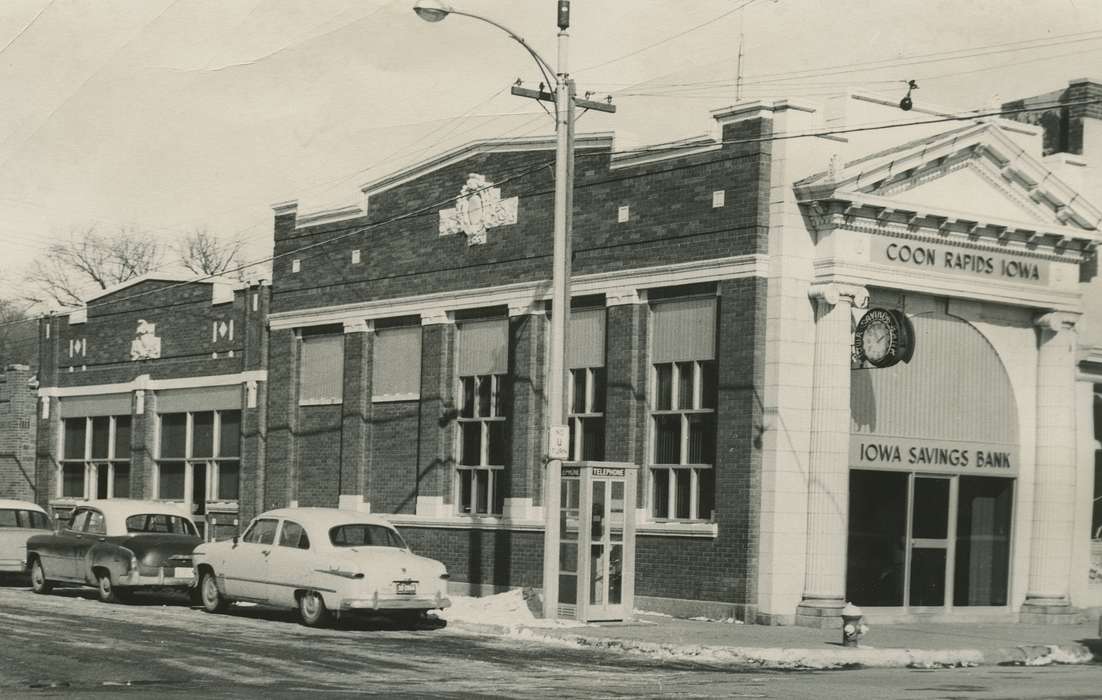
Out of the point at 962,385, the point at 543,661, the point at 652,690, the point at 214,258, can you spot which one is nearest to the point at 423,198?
the point at 962,385

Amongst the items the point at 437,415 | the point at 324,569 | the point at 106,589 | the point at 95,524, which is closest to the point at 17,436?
the point at 95,524

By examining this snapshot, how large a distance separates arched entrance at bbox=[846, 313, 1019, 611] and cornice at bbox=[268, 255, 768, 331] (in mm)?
2549

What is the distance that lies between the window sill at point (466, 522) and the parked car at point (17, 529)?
646cm

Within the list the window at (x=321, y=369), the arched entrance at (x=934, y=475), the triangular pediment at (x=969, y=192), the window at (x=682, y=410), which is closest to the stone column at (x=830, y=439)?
the arched entrance at (x=934, y=475)

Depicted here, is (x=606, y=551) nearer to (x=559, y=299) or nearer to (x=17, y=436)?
(x=559, y=299)

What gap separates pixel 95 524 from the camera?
2616 cm

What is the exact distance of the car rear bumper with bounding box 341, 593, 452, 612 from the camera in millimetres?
20703

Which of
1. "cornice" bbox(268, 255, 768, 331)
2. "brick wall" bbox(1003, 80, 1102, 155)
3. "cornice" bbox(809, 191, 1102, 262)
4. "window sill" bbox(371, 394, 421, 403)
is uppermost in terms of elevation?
"brick wall" bbox(1003, 80, 1102, 155)

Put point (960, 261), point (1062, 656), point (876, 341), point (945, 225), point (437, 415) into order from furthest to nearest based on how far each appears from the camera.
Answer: point (437, 415)
point (960, 261)
point (945, 225)
point (876, 341)
point (1062, 656)

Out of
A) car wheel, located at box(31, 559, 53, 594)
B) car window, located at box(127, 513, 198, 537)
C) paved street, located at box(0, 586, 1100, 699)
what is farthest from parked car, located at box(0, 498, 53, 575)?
paved street, located at box(0, 586, 1100, 699)

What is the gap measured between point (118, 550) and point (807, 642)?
1098cm

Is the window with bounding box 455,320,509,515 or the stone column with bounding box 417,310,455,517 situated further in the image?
the stone column with bounding box 417,310,455,517

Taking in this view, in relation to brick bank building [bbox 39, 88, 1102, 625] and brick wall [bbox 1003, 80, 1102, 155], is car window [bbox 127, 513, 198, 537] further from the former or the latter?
brick wall [bbox 1003, 80, 1102, 155]

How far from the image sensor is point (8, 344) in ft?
260
